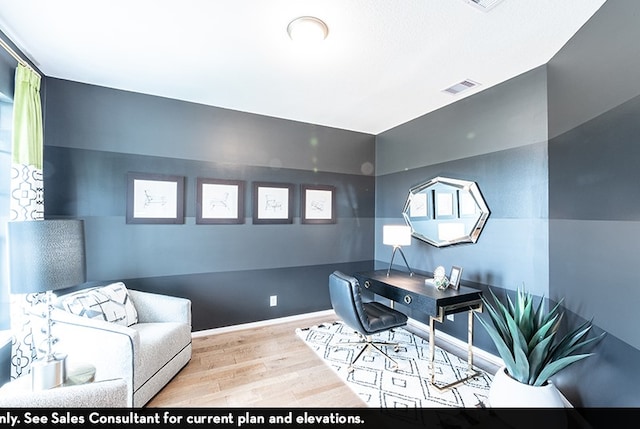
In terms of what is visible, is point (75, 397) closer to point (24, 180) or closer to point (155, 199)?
point (24, 180)

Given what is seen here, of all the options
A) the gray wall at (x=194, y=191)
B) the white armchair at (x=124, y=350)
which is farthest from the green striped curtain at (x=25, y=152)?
the white armchair at (x=124, y=350)

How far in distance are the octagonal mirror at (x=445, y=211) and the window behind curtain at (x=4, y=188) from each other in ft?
12.4

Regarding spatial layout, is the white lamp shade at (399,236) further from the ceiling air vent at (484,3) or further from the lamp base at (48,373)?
the lamp base at (48,373)

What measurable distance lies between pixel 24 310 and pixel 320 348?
238 cm

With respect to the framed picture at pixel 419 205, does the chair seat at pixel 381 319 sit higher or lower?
lower

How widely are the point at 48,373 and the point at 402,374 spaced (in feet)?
7.74

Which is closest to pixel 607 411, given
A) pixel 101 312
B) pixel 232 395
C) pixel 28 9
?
pixel 232 395

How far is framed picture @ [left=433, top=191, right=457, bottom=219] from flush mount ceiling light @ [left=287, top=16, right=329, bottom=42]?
2.05m

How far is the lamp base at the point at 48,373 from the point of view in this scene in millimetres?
1382

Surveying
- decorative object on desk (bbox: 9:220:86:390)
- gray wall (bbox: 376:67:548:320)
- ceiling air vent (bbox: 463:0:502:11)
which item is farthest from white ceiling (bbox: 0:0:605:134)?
decorative object on desk (bbox: 9:220:86:390)

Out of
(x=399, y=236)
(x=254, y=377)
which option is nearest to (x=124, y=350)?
(x=254, y=377)

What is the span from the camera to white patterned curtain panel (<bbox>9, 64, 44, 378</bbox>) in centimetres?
201

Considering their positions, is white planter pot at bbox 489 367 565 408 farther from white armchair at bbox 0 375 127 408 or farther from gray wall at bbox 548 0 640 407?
white armchair at bbox 0 375 127 408

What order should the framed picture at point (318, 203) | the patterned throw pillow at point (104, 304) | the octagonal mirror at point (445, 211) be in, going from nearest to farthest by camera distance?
1. the patterned throw pillow at point (104, 304)
2. the octagonal mirror at point (445, 211)
3. the framed picture at point (318, 203)
